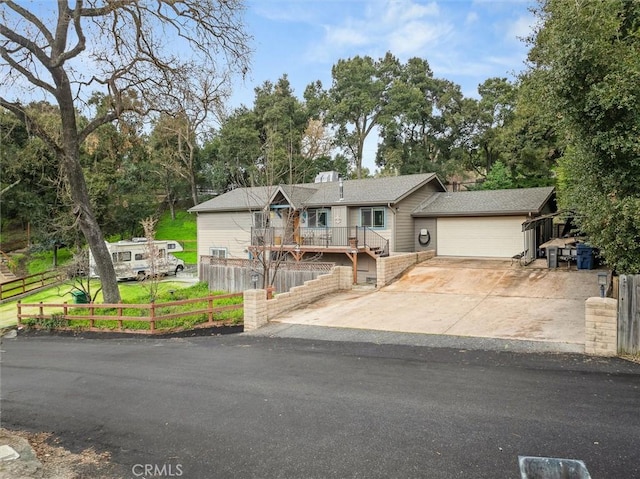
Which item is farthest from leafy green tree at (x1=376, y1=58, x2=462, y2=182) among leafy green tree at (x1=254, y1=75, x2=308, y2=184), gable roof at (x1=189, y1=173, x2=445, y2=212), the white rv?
the white rv

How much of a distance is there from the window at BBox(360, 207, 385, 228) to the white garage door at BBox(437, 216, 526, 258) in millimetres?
3112

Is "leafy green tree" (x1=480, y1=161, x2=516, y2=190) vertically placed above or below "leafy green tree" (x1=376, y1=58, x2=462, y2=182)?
below

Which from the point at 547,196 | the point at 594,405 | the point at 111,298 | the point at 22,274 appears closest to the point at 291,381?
the point at 594,405

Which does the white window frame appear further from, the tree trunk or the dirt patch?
the dirt patch

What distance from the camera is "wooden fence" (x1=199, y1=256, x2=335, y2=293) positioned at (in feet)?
55.0

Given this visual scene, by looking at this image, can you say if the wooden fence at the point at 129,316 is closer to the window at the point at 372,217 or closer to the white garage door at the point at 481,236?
the window at the point at 372,217

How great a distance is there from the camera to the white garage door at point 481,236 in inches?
759

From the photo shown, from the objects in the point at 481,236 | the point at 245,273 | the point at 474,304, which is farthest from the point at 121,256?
the point at 474,304

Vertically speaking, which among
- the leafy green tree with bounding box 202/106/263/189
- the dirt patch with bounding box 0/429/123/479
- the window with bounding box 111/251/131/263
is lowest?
the dirt patch with bounding box 0/429/123/479

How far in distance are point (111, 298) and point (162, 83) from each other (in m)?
8.92

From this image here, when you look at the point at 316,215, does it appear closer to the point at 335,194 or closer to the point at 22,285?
the point at 335,194

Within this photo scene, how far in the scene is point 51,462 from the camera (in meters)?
4.32

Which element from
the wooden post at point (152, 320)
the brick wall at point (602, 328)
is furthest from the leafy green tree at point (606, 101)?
the wooden post at point (152, 320)

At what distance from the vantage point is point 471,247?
20.3 meters
